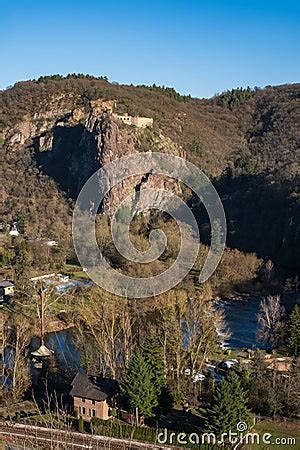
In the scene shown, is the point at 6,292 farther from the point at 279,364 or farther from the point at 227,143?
the point at 227,143

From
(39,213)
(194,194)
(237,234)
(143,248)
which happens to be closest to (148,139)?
(194,194)

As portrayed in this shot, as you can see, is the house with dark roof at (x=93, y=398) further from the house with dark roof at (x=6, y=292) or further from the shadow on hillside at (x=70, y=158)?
the shadow on hillside at (x=70, y=158)

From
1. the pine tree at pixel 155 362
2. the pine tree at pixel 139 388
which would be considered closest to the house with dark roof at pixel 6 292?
the pine tree at pixel 155 362

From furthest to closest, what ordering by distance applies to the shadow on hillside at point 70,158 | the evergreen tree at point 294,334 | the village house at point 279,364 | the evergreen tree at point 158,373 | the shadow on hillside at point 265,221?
the shadow on hillside at point 70,158 → the shadow on hillside at point 265,221 → the evergreen tree at point 294,334 → the village house at point 279,364 → the evergreen tree at point 158,373

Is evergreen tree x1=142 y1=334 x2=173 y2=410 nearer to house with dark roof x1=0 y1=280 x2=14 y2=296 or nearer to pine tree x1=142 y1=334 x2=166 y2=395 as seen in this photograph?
pine tree x1=142 y1=334 x2=166 y2=395

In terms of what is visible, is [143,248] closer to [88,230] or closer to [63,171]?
[88,230]

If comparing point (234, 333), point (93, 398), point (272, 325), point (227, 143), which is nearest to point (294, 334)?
point (272, 325)
